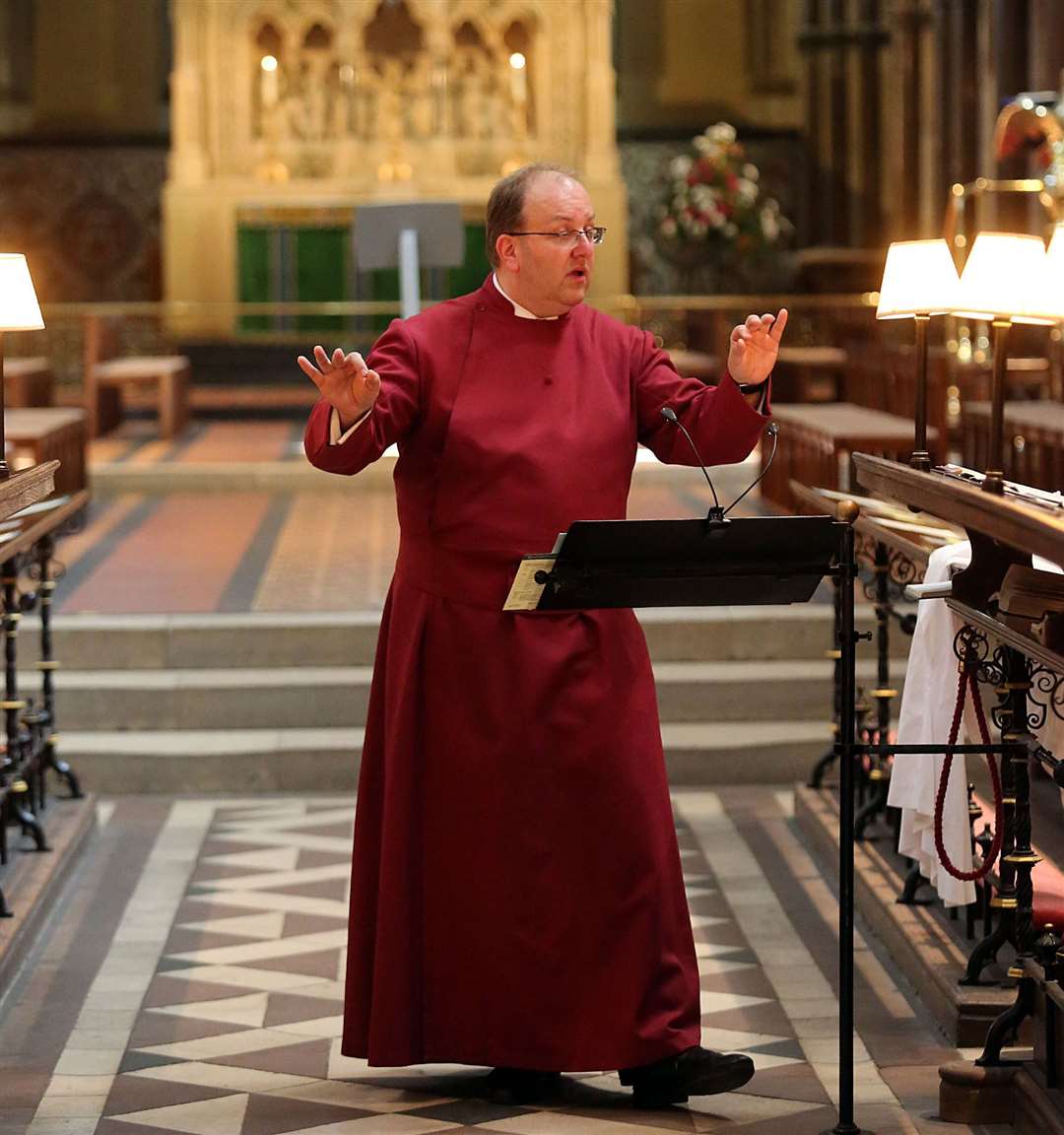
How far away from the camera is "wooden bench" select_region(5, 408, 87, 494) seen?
9.54m

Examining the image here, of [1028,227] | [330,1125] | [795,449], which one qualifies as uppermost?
[1028,227]

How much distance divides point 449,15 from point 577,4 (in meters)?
1.04

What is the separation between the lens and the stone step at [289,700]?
7.70 metres

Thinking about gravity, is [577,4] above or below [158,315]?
above

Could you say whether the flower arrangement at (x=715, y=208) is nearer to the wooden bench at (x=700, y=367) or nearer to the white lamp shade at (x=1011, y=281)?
the wooden bench at (x=700, y=367)

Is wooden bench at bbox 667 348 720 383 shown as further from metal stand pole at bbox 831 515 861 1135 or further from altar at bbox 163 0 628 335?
metal stand pole at bbox 831 515 861 1135

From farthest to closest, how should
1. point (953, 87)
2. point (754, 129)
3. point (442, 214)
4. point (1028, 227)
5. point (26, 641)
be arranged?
point (754, 129) < point (953, 87) < point (1028, 227) < point (442, 214) < point (26, 641)

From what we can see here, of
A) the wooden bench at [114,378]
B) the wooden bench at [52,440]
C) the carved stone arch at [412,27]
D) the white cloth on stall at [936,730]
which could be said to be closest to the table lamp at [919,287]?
the white cloth on stall at [936,730]

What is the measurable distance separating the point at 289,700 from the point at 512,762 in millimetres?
3586

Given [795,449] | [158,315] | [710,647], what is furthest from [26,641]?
[158,315]

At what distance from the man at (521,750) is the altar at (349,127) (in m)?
12.4

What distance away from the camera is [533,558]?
149 inches

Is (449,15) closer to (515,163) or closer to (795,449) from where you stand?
(515,163)

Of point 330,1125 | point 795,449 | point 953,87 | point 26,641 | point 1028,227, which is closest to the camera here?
point 330,1125
